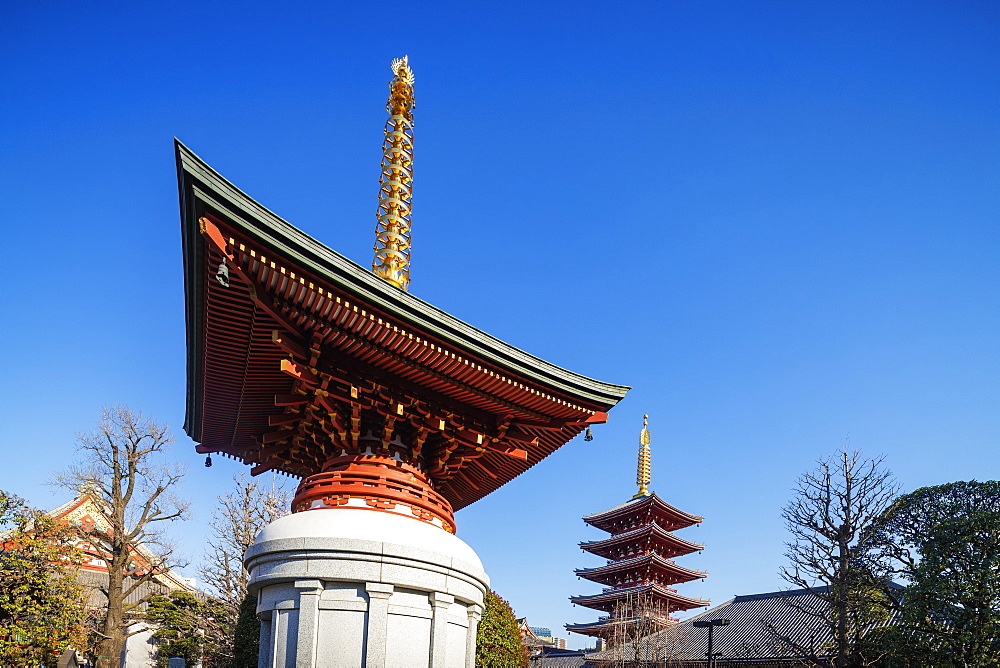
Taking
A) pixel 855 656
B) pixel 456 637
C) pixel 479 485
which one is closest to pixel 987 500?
pixel 855 656

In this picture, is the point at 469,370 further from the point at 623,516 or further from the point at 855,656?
the point at 623,516

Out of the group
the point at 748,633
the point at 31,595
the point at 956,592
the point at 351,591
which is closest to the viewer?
the point at 351,591

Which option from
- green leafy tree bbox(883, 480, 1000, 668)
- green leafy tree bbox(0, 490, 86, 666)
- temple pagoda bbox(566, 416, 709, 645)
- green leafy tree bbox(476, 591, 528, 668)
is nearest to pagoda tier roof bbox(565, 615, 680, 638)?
temple pagoda bbox(566, 416, 709, 645)

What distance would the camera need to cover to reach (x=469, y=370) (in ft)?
38.3

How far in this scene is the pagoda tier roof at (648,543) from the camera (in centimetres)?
4662

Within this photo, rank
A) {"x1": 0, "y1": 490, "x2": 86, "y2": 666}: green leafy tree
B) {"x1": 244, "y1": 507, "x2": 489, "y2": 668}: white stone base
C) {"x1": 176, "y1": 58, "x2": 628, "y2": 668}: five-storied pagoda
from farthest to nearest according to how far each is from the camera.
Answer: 1. {"x1": 0, "y1": 490, "x2": 86, "y2": 666}: green leafy tree
2. {"x1": 244, "y1": 507, "x2": 489, "y2": 668}: white stone base
3. {"x1": 176, "y1": 58, "x2": 628, "y2": 668}: five-storied pagoda

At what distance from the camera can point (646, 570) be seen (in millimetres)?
46188

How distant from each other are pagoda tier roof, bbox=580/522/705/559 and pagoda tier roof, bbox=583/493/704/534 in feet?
1.97

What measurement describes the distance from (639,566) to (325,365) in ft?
128

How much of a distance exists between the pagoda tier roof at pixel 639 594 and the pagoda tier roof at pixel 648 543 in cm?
246

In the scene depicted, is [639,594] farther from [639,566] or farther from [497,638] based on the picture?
[497,638]

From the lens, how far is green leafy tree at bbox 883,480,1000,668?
823 inches

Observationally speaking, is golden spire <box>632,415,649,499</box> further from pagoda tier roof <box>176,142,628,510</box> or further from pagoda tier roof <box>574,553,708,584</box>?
pagoda tier roof <box>176,142,628,510</box>

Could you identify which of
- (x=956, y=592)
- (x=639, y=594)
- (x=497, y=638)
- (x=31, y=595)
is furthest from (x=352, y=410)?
(x=639, y=594)
